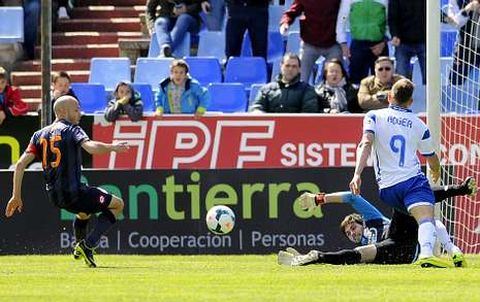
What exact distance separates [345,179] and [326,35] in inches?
128

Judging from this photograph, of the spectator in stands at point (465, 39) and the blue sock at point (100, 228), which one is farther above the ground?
the spectator in stands at point (465, 39)

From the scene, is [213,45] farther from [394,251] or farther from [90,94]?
[394,251]

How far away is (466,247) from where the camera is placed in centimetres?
1895

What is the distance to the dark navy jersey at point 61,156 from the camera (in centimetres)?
1516

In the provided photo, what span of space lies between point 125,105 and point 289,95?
7.23 ft

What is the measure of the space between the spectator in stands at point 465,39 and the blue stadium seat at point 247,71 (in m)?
2.95

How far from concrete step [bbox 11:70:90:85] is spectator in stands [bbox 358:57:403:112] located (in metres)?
5.32

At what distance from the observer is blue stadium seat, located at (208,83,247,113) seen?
21688mm

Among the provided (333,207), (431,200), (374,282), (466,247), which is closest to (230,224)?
(333,207)

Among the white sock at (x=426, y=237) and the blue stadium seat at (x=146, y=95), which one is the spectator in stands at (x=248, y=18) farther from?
the white sock at (x=426, y=237)

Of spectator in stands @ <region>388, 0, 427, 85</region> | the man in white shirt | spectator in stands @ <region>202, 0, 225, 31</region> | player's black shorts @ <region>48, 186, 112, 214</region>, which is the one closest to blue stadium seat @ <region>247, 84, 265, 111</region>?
spectator in stands @ <region>388, 0, 427, 85</region>

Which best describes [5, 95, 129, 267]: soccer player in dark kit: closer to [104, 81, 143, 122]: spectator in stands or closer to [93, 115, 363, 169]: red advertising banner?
[104, 81, 143, 122]: spectator in stands

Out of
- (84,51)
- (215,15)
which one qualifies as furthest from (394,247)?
(84,51)

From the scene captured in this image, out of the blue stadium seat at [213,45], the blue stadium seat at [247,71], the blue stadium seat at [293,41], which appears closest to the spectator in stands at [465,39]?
the blue stadium seat at [293,41]
